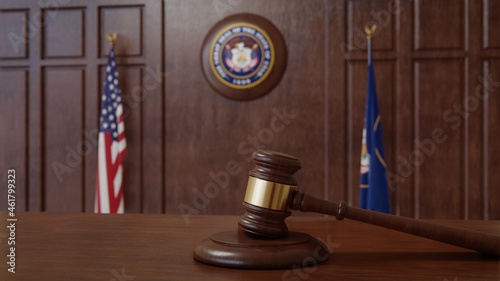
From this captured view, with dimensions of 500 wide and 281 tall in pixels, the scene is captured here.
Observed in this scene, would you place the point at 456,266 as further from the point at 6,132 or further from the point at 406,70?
the point at 6,132

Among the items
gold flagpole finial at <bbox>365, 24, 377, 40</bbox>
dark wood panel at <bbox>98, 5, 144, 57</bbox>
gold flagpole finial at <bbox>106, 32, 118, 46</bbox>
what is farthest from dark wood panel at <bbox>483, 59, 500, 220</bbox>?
gold flagpole finial at <bbox>106, 32, 118, 46</bbox>

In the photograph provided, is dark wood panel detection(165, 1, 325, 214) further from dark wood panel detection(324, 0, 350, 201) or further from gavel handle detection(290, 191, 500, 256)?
gavel handle detection(290, 191, 500, 256)

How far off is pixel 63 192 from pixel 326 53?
2924 millimetres

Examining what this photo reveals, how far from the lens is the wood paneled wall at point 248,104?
15.2 feet

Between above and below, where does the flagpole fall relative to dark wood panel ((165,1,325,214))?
above

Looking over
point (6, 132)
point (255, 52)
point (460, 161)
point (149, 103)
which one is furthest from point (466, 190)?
point (6, 132)

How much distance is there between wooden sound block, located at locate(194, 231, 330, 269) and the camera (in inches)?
30.8

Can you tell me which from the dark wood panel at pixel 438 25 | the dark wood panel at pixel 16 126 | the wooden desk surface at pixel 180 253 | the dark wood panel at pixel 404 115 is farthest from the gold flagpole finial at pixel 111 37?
the wooden desk surface at pixel 180 253

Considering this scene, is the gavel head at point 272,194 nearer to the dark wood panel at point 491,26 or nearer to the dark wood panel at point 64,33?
the dark wood panel at point 491,26

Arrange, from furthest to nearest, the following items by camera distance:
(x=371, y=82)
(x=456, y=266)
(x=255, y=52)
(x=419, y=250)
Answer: (x=255, y=52)
(x=371, y=82)
(x=419, y=250)
(x=456, y=266)

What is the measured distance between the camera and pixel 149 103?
4902 mm

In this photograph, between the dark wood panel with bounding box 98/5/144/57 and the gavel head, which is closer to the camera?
the gavel head

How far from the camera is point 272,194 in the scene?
90cm

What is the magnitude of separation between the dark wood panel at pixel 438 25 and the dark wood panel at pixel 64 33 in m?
3.23
